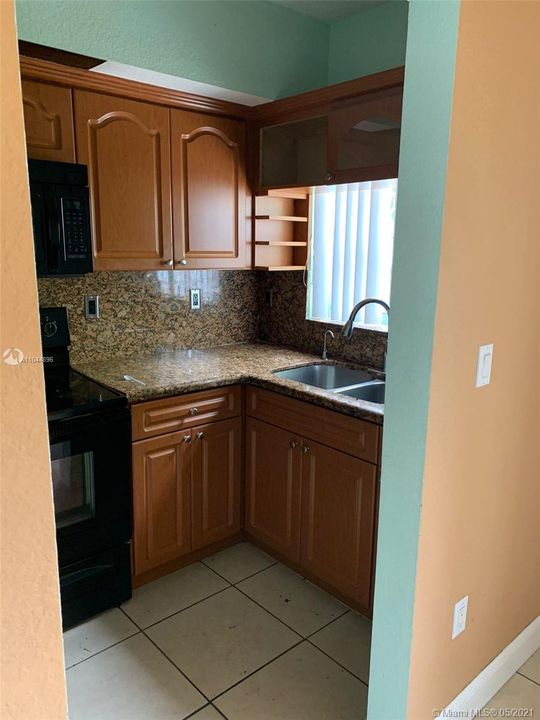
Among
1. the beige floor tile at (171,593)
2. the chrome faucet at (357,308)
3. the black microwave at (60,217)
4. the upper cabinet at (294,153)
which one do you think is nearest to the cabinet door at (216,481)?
the beige floor tile at (171,593)

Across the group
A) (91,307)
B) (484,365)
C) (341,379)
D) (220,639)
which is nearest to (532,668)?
(220,639)

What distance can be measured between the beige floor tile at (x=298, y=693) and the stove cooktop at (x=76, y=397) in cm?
111

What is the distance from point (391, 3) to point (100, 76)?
1363mm

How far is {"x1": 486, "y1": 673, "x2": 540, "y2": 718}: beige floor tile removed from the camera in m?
1.81

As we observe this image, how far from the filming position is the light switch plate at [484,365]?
1484 mm

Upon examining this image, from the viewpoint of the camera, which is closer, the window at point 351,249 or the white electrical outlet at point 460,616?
the white electrical outlet at point 460,616

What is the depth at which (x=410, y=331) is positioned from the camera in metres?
1.34

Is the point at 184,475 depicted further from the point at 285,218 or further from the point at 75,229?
the point at 285,218

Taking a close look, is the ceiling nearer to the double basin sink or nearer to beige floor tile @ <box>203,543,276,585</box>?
the double basin sink

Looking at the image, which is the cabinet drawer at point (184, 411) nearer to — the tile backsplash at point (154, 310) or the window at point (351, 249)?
the tile backsplash at point (154, 310)

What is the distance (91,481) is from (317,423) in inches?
36.5

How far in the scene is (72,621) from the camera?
85.3 inches

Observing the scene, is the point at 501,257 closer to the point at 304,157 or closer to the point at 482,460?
the point at 482,460

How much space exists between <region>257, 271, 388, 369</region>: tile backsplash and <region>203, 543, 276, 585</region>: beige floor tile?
1.07 metres
